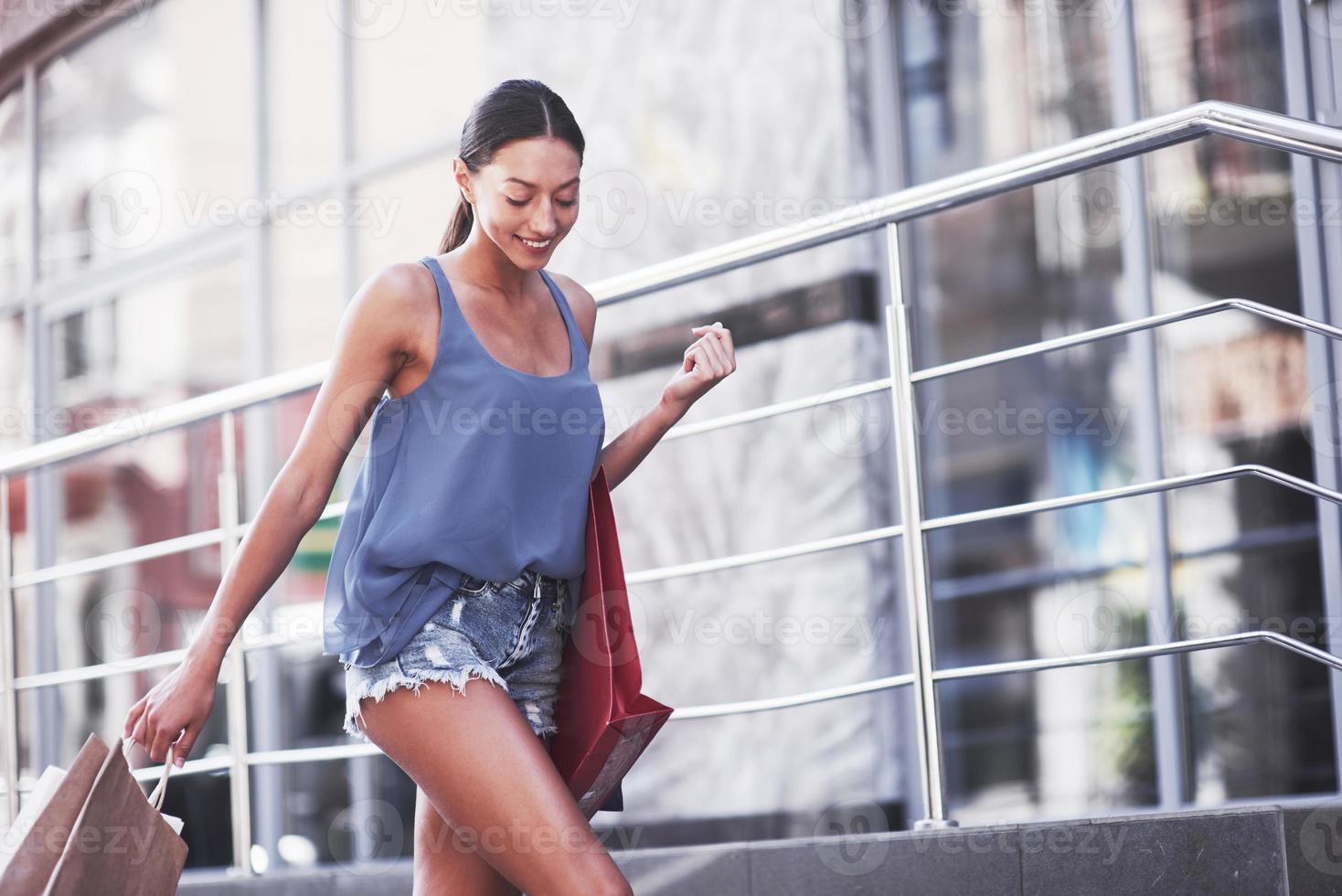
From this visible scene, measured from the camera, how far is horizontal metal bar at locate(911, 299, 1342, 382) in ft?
7.77

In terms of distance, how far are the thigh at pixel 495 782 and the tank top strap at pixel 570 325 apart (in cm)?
53

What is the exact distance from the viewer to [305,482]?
201 cm

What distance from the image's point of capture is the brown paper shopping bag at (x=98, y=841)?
192 cm

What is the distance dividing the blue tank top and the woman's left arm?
0.46 ft

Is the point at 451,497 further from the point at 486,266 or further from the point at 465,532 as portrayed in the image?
the point at 486,266

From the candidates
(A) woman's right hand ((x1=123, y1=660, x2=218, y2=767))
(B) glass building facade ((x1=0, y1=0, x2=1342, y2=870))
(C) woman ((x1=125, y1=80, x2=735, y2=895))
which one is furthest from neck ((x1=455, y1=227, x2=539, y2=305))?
(B) glass building facade ((x1=0, y1=0, x2=1342, y2=870))

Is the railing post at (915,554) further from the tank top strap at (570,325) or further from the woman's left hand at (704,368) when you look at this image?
the tank top strap at (570,325)

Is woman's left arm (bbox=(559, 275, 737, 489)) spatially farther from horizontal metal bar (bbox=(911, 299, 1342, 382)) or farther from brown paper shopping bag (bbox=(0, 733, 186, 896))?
brown paper shopping bag (bbox=(0, 733, 186, 896))

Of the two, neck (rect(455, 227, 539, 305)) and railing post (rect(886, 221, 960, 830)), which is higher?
neck (rect(455, 227, 539, 305))

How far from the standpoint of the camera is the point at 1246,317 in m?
7.44

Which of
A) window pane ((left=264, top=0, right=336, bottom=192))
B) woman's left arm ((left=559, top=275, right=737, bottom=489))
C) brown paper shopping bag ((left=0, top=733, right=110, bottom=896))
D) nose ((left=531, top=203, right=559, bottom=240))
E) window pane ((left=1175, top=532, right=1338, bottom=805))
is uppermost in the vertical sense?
window pane ((left=264, top=0, right=336, bottom=192))

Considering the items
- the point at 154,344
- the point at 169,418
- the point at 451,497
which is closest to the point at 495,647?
the point at 451,497

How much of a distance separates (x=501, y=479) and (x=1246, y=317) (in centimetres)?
628

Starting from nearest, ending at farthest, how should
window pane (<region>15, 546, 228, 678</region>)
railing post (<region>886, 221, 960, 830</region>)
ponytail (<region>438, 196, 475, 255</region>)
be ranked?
1. ponytail (<region>438, 196, 475, 255</region>)
2. railing post (<region>886, 221, 960, 830</region>)
3. window pane (<region>15, 546, 228, 678</region>)
